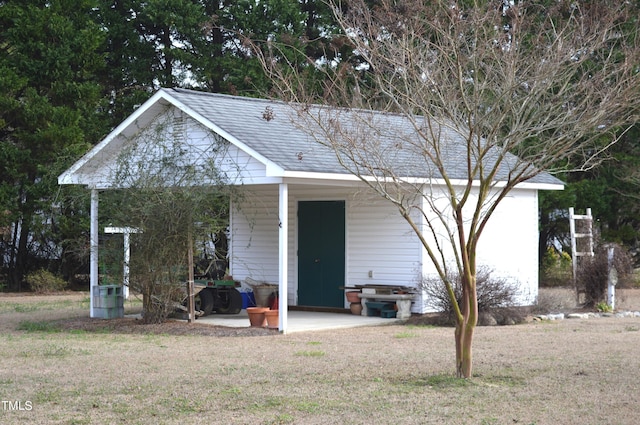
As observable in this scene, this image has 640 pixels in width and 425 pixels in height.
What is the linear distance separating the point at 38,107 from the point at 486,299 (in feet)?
45.0

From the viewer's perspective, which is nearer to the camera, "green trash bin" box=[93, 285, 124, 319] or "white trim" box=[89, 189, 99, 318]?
"white trim" box=[89, 189, 99, 318]

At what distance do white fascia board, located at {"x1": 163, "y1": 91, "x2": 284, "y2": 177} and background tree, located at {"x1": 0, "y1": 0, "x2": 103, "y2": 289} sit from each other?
8080 millimetres

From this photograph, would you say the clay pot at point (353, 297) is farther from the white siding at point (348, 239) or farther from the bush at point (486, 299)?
the bush at point (486, 299)

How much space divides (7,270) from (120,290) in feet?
34.1

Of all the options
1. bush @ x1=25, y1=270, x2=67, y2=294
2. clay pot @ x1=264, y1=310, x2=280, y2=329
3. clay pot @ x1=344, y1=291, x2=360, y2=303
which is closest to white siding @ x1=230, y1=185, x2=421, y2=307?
clay pot @ x1=344, y1=291, x2=360, y2=303

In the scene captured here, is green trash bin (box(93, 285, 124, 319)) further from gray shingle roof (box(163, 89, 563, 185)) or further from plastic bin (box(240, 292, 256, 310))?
gray shingle roof (box(163, 89, 563, 185))

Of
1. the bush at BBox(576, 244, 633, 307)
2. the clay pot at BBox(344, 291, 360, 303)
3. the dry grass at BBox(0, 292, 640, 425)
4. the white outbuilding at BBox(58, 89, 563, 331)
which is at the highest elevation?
→ the white outbuilding at BBox(58, 89, 563, 331)

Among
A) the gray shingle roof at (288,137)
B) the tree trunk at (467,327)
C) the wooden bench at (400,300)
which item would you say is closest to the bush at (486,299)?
the wooden bench at (400,300)

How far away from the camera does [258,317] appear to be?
1509 centimetres

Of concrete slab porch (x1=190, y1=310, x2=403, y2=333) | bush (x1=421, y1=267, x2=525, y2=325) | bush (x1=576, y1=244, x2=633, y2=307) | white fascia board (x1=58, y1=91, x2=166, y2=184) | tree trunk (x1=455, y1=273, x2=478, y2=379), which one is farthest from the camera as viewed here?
bush (x1=576, y1=244, x2=633, y2=307)

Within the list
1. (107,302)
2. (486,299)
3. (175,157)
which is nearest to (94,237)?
(107,302)

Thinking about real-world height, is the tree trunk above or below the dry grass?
above

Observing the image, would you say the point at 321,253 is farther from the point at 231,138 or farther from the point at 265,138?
the point at 231,138

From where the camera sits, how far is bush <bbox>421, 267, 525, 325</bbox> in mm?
15706
